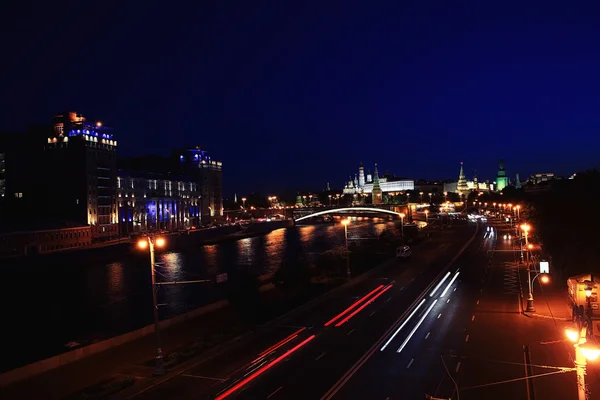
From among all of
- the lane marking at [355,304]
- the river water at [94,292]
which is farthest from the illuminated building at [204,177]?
the lane marking at [355,304]

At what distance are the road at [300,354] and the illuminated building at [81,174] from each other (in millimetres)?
55442

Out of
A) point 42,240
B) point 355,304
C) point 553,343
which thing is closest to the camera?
point 553,343

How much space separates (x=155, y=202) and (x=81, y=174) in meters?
20.5

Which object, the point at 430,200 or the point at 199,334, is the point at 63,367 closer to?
the point at 199,334

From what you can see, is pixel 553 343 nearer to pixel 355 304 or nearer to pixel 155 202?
pixel 355 304

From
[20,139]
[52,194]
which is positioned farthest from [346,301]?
[20,139]

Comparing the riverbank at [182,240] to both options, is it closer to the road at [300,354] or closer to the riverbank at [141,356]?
the riverbank at [141,356]

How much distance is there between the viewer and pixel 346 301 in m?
22.0

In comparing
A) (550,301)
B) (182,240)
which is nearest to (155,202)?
(182,240)

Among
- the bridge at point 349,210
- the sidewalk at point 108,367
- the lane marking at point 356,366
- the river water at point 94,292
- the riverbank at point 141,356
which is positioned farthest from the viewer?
the bridge at point 349,210

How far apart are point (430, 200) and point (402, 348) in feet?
513

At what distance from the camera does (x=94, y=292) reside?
34.8m

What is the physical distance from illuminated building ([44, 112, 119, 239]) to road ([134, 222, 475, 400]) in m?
55.4

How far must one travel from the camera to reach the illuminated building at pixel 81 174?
230ft
